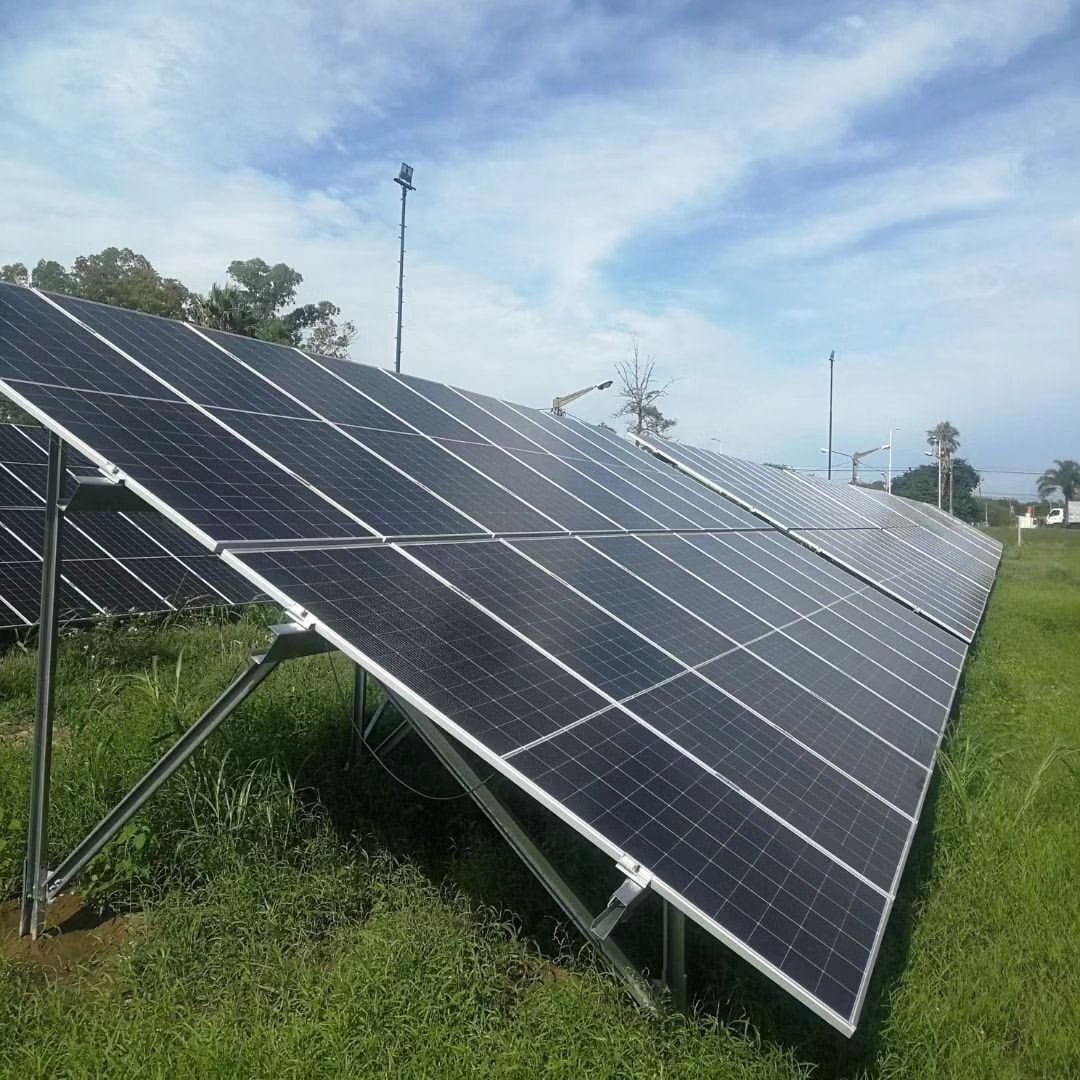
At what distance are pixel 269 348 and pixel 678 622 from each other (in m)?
4.52

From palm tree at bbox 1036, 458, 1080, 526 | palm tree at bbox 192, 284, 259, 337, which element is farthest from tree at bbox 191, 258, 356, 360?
palm tree at bbox 1036, 458, 1080, 526

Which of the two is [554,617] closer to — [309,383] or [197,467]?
[197,467]

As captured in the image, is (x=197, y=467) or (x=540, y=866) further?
(x=197, y=467)

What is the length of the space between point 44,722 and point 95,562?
7984mm

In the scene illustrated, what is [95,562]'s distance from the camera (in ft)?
39.7

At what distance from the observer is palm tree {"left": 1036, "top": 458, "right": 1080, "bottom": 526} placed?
133625 mm

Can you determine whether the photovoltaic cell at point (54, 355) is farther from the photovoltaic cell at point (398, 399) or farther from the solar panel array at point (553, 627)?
the photovoltaic cell at point (398, 399)

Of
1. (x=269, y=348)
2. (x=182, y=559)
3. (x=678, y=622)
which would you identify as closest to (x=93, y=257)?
(x=182, y=559)

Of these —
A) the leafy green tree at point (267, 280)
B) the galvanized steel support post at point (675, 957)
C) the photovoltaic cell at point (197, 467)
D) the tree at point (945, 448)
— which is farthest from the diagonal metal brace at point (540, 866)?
the tree at point (945, 448)

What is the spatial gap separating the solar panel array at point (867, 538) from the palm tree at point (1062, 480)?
407ft

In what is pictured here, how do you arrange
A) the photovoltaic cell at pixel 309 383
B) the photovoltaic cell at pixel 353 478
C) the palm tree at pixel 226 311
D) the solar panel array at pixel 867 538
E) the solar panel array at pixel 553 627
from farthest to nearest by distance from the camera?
1. the palm tree at pixel 226 311
2. the solar panel array at pixel 867 538
3. the photovoltaic cell at pixel 309 383
4. the photovoltaic cell at pixel 353 478
5. the solar panel array at pixel 553 627

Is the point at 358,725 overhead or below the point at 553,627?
below

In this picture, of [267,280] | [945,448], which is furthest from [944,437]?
[267,280]

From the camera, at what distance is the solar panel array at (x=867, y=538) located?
13359 mm
